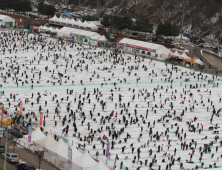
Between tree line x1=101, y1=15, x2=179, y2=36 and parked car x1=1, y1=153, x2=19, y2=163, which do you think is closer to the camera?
parked car x1=1, y1=153, x2=19, y2=163

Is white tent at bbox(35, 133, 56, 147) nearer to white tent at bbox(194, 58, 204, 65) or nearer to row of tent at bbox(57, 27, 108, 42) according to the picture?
white tent at bbox(194, 58, 204, 65)

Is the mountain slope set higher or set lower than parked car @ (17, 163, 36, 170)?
higher

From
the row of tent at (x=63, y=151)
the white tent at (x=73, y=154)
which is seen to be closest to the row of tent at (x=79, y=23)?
the row of tent at (x=63, y=151)

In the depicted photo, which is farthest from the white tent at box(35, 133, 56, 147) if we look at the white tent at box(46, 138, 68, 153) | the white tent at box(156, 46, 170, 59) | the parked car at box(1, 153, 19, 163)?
the white tent at box(156, 46, 170, 59)

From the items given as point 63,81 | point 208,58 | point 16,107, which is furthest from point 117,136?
point 208,58

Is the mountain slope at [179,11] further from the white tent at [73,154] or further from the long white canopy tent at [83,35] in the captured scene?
the white tent at [73,154]

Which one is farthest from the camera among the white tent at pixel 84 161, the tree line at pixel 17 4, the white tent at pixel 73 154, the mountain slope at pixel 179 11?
the tree line at pixel 17 4

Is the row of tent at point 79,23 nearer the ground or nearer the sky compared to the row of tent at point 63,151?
nearer the sky

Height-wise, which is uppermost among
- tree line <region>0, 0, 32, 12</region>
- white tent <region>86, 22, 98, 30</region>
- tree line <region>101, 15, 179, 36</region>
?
tree line <region>0, 0, 32, 12</region>
